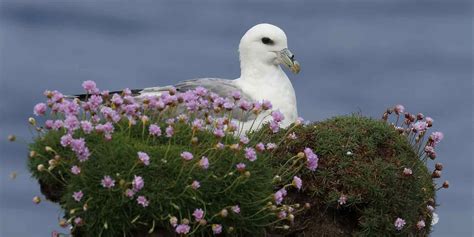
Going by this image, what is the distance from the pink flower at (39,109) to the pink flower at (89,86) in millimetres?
494

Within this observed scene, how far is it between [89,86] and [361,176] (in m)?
3.15

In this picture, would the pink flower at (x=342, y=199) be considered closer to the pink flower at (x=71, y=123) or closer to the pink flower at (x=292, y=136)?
the pink flower at (x=292, y=136)

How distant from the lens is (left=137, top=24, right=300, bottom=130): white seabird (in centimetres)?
1209

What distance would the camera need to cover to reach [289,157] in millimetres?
10266

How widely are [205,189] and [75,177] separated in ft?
4.09

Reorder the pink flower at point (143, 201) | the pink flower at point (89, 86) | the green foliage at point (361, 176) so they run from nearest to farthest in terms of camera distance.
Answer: the pink flower at point (143, 201)
the pink flower at point (89, 86)
the green foliage at point (361, 176)

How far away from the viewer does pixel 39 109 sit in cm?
900

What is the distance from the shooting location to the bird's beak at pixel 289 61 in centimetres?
1221

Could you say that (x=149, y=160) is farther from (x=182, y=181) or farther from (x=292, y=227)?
(x=292, y=227)

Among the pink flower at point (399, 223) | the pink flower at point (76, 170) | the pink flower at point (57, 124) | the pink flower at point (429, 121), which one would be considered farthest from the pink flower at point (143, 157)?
the pink flower at point (429, 121)

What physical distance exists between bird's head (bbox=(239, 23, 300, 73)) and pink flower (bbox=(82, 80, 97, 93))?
11.7 ft

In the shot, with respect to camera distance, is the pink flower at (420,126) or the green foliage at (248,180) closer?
the green foliage at (248,180)

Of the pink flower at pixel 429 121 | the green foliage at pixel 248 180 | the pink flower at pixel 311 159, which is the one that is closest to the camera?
the green foliage at pixel 248 180

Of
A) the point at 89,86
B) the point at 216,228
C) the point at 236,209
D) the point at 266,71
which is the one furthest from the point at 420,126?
the point at 89,86
